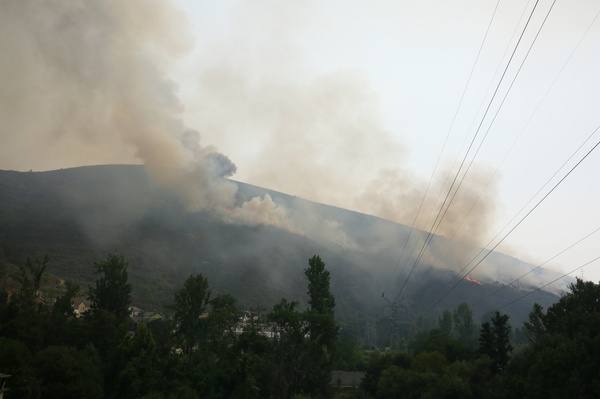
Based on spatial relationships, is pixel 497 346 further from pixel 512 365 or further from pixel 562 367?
pixel 562 367

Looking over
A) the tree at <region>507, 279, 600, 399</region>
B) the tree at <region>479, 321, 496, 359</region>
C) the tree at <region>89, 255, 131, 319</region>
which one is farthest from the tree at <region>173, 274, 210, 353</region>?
the tree at <region>507, 279, 600, 399</region>

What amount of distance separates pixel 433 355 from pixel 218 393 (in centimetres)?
4215

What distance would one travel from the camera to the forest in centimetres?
5088

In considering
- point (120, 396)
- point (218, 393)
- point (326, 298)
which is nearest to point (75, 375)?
point (120, 396)

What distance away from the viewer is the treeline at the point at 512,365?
51094 millimetres

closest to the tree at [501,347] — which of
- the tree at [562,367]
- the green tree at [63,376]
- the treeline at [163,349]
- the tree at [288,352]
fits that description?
the tree at [562,367]

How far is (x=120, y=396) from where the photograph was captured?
5906 cm

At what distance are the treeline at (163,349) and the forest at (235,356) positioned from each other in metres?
0.15

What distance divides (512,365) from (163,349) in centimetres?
4490

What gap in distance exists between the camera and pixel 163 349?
6412cm

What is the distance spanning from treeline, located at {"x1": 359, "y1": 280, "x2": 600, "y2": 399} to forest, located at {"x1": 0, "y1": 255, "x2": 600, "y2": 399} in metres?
0.15

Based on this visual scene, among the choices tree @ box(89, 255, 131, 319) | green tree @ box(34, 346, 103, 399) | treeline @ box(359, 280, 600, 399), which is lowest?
green tree @ box(34, 346, 103, 399)

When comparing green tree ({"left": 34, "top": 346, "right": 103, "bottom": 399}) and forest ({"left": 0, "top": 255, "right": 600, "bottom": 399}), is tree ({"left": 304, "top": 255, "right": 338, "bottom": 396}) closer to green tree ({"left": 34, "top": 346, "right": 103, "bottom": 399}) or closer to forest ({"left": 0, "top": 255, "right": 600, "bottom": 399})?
forest ({"left": 0, "top": 255, "right": 600, "bottom": 399})

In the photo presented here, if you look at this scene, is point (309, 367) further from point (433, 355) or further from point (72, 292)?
point (72, 292)
